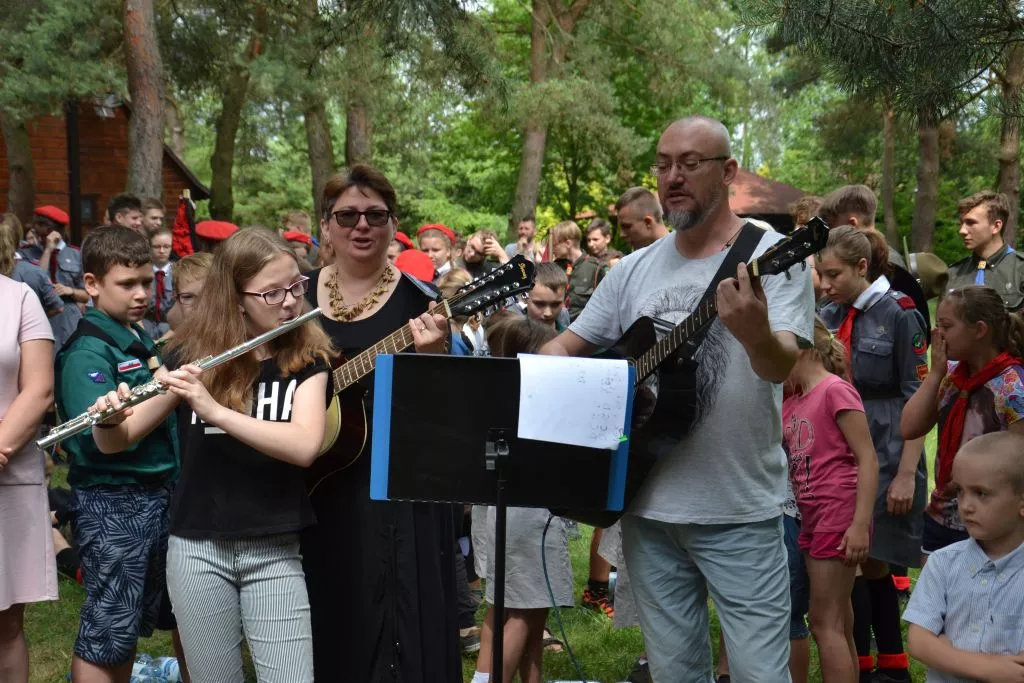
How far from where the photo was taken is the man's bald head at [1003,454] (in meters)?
3.01

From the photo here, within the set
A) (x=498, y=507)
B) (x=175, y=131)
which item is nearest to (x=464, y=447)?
(x=498, y=507)

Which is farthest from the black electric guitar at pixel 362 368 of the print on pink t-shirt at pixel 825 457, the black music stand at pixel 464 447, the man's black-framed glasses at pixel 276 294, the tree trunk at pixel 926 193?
the tree trunk at pixel 926 193

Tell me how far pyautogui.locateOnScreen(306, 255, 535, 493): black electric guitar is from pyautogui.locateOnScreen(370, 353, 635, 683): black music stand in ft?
1.76

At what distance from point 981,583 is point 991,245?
399 cm

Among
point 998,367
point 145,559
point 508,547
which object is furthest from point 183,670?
point 998,367

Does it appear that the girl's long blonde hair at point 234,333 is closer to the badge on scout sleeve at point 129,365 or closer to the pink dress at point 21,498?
the badge on scout sleeve at point 129,365

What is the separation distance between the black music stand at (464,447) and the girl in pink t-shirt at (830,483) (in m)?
1.38

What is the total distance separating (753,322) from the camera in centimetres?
279

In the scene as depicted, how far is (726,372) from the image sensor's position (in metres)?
3.15

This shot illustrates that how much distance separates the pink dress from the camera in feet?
12.7

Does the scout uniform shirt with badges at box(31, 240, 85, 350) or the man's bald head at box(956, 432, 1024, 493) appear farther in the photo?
the scout uniform shirt with badges at box(31, 240, 85, 350)

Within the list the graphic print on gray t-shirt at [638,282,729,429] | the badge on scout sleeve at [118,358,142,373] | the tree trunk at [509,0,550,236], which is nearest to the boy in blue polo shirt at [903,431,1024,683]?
the graphic print on gray t-shirt at [638,282,729,429]

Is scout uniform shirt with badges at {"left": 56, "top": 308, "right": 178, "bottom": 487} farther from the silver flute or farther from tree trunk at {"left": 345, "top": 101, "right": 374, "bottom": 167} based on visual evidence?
tree trunk at {"left": 345, "top": 101, "right": 374, "bottom": 167}

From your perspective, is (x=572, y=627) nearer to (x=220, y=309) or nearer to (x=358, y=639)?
(x=358, y=639)
